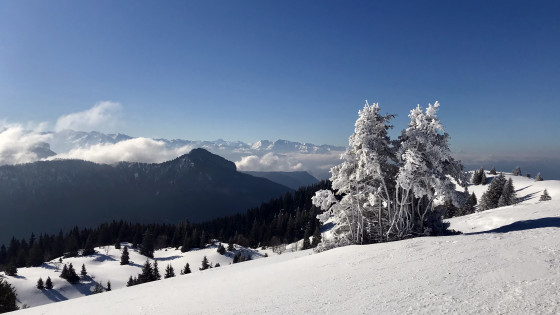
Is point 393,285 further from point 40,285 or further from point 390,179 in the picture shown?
point 40,285

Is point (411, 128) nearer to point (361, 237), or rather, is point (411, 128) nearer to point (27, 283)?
point (361, 237)

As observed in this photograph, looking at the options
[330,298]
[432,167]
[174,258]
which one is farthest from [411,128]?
[174,258]

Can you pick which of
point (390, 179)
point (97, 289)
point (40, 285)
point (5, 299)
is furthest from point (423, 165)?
point (40, 285)

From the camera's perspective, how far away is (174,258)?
3659 inches

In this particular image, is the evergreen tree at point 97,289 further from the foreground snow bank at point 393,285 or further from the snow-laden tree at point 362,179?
the snow-laden tree at point 362,179

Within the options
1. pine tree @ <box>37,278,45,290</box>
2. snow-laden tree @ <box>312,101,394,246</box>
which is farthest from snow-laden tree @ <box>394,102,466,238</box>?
pine tree @ <box>37,278,45,290</box>

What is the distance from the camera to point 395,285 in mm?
13812

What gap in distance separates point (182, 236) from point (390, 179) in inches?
4077

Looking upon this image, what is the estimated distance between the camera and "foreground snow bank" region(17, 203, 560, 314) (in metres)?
11.1

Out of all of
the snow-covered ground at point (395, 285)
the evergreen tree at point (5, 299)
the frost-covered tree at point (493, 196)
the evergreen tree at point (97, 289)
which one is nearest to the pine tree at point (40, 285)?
the evergreen tree at point (97, 289)

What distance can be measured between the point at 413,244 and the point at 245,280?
1172cm

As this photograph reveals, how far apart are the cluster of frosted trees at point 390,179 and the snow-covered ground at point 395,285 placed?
534 centimetres

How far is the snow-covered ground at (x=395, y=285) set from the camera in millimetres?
11086

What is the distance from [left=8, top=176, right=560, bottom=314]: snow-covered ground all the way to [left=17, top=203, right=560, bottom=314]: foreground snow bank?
0.11ft
